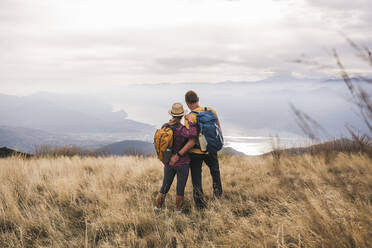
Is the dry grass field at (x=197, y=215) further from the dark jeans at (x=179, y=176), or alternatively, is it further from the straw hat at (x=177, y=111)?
the straw hat at (x=177, y=111)

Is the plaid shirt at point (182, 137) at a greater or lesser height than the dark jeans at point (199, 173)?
greater

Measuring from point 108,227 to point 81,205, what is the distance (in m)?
1.27

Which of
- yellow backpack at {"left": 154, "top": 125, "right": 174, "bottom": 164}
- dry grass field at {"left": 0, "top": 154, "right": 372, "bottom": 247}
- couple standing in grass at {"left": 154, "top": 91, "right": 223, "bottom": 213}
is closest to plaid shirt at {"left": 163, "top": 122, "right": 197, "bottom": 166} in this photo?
couple standing in grass at {"left": 154, "top": 91, "right": 223, "bottom": 213}

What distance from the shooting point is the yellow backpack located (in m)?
3.58

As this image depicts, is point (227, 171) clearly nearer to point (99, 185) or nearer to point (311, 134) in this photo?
point (99, 185)

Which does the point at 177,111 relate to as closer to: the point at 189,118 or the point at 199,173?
the point at 189,118

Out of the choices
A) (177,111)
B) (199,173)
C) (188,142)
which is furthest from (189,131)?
(199,173)

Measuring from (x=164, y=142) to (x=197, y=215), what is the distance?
1392 mm

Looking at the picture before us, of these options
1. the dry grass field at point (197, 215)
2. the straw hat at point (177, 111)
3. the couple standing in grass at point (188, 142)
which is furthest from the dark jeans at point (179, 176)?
the straw hat at point (177, 111)

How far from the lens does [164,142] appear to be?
11.7 feet

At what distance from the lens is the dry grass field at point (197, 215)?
240 cm

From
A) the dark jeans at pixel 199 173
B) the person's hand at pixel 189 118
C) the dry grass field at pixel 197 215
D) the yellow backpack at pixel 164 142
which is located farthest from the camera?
the dark jeans at pixel 199 173

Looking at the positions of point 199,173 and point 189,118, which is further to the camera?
point 199,173

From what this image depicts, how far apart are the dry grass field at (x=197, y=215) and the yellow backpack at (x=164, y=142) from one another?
0.88m
